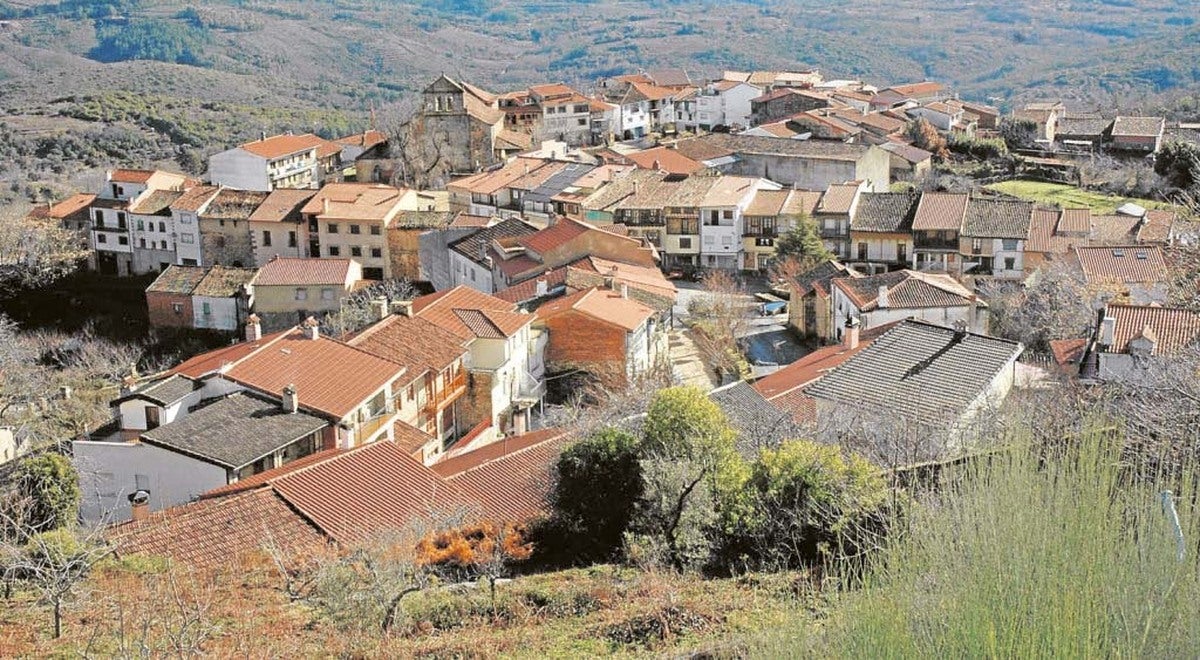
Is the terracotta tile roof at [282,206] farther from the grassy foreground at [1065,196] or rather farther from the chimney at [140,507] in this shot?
the chimney at [140,507]

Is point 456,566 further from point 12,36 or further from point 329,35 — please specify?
point 329,35

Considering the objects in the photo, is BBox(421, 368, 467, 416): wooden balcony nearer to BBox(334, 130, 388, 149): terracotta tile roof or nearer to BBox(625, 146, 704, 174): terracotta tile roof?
BBox(625, 146, 704, 174): terracotta tile roof

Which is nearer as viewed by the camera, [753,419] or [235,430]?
[753,419]

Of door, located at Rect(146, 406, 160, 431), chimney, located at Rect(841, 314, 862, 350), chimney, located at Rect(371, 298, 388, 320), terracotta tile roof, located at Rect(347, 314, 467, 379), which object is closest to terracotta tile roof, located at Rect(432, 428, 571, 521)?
terracotta tile roof, located at Rect(347, 314, 467, 379)

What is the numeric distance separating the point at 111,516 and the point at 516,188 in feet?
110

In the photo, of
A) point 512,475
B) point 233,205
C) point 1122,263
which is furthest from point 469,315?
point 233,205

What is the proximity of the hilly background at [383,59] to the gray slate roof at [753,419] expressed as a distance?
59.3 m

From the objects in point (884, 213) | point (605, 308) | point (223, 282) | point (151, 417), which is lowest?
point (223, 282)

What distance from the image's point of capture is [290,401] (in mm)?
21594

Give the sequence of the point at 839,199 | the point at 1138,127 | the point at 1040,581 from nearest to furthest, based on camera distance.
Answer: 1. the point at 1040,581
2. the point at 839,199
3. the point at 1138,127

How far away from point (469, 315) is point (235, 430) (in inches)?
307

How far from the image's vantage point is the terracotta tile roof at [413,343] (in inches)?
981

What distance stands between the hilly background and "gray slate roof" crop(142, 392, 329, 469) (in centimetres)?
5466

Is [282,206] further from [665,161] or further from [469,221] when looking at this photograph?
[665,161]
